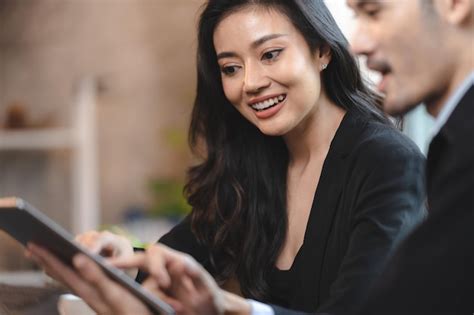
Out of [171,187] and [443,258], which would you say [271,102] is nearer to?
[443,258]

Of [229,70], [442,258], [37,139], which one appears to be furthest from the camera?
[37,139]

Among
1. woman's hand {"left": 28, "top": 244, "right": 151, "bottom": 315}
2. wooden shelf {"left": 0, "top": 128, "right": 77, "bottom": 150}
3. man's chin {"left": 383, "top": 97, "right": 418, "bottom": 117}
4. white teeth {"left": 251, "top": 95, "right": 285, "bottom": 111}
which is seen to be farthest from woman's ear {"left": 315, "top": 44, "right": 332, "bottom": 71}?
wooden shelf {"left": 0, "top": 128, "right": 77, "bottom": 150}

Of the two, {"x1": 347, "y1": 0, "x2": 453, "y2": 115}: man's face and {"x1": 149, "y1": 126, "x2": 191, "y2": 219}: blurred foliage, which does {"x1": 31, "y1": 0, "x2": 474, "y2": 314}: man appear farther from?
{"x1": 149, "y1": 126, "x2": 191, "y2": 219}: blurred foliage

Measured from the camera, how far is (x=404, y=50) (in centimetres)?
120

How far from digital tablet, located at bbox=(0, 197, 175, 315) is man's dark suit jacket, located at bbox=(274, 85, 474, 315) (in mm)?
306

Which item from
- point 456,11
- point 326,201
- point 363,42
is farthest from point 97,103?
point 456,11

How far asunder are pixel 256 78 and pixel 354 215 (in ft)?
1.23

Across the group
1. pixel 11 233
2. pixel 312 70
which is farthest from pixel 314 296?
pixel 11 233

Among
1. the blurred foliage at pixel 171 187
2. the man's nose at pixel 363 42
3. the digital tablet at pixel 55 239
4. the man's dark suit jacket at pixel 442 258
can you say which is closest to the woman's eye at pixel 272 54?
the man's nose at pixel 363 42

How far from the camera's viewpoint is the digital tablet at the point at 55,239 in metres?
1.22

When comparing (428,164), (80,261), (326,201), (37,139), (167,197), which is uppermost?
(428,164)

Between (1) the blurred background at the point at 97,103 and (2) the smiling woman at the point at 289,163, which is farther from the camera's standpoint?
(1) the blurred background at the point at 97,103

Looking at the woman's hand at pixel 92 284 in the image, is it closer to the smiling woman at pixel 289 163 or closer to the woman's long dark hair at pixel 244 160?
the smiling woman at pixel 289 163

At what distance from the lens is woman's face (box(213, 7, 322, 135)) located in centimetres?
188
